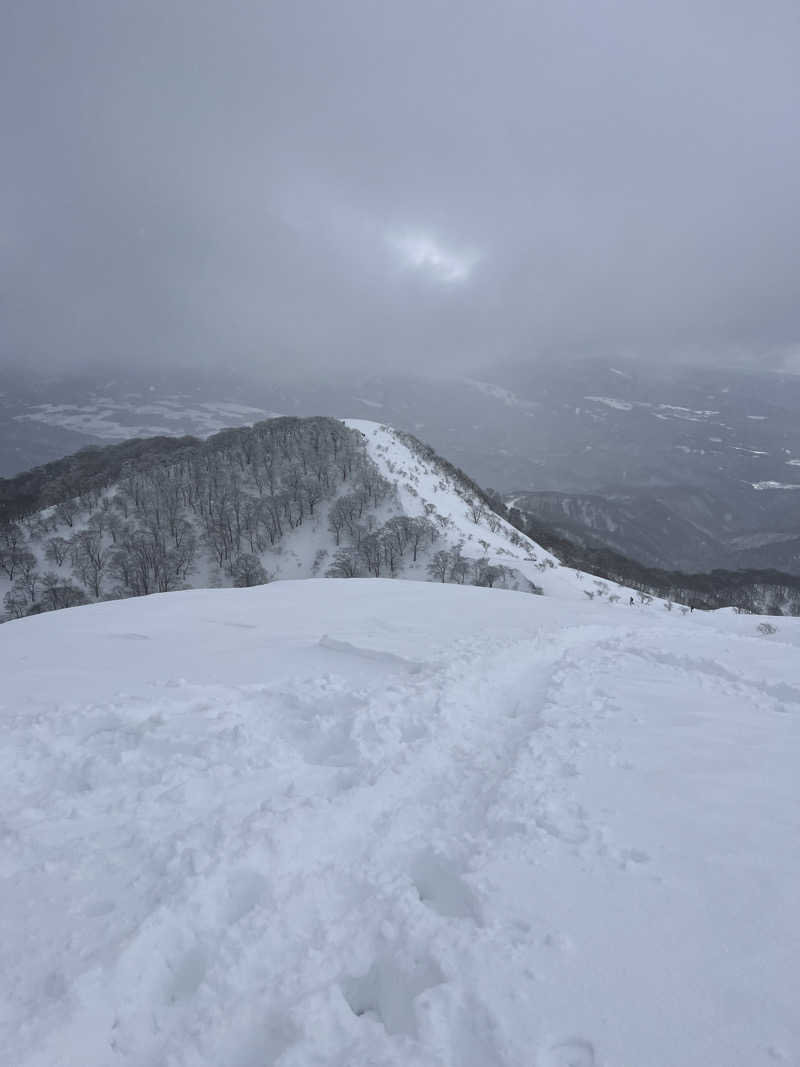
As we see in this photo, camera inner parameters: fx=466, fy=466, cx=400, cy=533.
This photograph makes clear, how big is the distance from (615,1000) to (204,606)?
55.1ft

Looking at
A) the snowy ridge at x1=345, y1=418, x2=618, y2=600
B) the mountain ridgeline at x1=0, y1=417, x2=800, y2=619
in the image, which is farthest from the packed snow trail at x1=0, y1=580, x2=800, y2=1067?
the mountain ridgeline at x1=0, y1=417, x2=800, y2=619

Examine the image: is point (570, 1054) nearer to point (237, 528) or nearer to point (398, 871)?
point (398, 871)

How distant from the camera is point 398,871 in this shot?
5.08 metres

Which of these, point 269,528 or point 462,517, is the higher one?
point 462,517

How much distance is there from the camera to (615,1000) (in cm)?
352

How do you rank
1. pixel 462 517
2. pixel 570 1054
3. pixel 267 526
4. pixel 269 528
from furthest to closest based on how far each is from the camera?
pixel 462 517, pixel 267 526, pixel 269 528, pixel 570 1054

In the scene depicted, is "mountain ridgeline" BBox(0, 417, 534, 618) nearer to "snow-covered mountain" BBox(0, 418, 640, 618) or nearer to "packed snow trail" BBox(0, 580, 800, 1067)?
"snow-covered mountain" BBox(0, 418, 640, 618)

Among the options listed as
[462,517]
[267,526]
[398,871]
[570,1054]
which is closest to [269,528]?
[267,526]

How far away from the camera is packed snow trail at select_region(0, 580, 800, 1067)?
3510 mm

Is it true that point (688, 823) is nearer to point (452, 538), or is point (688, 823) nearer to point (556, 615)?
point (556, 615)

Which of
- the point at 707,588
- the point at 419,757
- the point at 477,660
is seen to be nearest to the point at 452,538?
the point at 477,660

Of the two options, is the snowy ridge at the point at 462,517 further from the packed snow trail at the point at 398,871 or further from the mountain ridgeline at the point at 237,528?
the packed snow trail at the point at 398,871

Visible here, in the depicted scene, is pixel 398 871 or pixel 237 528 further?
pixel 237 528

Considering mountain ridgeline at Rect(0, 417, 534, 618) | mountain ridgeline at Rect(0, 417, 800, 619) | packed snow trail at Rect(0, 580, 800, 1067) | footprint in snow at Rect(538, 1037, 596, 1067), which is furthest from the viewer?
mountain ridgeline at Rect(0, 417, 534, 618)
